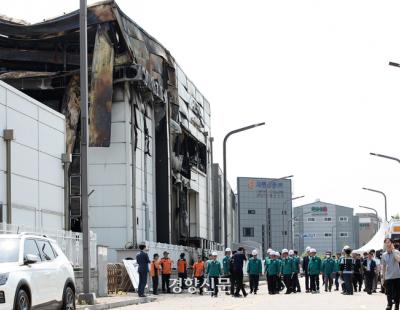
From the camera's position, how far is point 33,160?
29.2 m

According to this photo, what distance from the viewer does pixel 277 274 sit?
112 feet

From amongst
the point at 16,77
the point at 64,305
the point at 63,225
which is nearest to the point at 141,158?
the point at 16,77

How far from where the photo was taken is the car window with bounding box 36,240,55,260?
55.3 ft

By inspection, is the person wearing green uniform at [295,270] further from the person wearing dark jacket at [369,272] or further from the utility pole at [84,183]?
the utility pole at [84,183]

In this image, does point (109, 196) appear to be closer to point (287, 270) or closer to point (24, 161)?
point (287, 270)

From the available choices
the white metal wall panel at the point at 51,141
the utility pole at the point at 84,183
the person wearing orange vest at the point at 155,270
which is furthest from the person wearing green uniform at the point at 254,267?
the utility pole at the point at 84,183

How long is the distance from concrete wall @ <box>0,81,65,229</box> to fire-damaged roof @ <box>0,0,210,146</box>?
671 cm

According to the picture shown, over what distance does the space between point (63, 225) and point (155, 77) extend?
559 inches

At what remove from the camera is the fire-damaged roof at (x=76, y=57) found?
3928 cm

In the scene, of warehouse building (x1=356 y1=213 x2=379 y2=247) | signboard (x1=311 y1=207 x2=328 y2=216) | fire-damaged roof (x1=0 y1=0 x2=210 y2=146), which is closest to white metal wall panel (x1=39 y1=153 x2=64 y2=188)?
fire-damaged roof (x1=0 y1=0 x2=210 y2=146)

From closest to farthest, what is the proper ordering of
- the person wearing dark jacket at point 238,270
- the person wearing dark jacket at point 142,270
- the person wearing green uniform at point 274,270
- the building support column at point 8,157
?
1. the building support column at point 8,157
2. the person wearing dark jacket at point 142,270
3. the person wearing dark jacket at point 238,270
4. the person wearing green uniform at point 274,270

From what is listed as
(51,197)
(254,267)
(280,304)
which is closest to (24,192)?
(51,197)

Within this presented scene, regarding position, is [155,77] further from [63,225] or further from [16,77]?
[63,225]

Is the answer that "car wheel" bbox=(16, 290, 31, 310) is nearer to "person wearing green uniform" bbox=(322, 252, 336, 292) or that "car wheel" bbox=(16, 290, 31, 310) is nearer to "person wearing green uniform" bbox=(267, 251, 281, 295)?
"person wearing green uniform" bbox=(267, 251, 281, 295)
